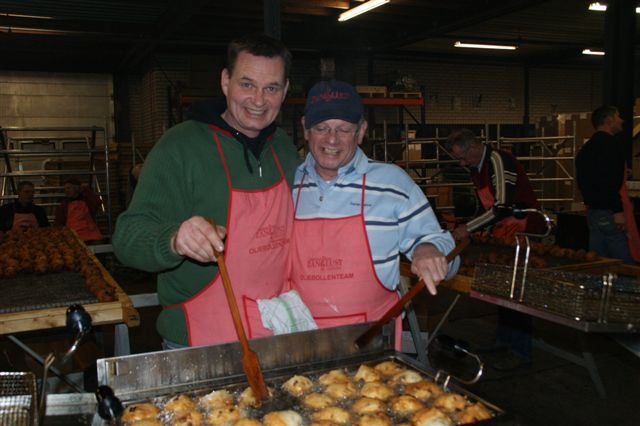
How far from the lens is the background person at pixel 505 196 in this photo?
4930 mm

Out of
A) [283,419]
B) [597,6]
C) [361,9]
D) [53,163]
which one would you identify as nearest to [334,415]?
[283,419]

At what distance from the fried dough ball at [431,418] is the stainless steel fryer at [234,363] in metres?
0.12

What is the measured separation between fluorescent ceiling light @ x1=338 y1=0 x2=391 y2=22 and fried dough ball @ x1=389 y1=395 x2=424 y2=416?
8801mm

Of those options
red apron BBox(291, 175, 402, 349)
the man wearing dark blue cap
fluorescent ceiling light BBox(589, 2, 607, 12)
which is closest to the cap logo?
the man wearing dark blue cap

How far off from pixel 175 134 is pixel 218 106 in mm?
234

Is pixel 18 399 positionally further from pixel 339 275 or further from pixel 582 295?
pixel 582 295

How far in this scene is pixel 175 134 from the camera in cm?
210

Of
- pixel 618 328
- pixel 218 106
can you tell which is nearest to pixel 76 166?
pixel 218 106

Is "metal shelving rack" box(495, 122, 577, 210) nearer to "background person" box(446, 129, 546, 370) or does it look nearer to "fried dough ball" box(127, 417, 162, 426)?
"background person" box(446, 129, 546, 370)

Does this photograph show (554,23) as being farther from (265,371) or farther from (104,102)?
(265,371)

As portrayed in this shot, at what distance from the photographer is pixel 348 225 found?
2.25 meters

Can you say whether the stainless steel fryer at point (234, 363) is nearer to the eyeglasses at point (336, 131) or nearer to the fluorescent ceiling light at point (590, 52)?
the eyeglasses at point (336, 131)

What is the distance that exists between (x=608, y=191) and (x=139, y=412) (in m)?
5.30

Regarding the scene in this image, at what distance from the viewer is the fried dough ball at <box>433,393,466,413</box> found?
167cm
